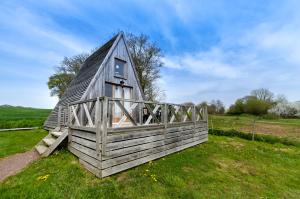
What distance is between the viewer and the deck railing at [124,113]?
12.6 feet

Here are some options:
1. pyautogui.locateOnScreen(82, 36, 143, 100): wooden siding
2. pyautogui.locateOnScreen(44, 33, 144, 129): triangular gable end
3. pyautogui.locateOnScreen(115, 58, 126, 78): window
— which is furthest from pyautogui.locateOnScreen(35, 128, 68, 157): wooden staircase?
pyautogui.locateOnScreen(115, 58, 126, 78): window

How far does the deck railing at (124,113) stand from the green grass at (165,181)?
4.10ft

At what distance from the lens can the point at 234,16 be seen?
849 centimetres

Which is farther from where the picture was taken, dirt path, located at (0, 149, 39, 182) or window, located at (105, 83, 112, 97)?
window, located at (105, 83, 112, 97)

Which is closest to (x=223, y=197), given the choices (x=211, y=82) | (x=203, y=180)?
(x=203, y=180)

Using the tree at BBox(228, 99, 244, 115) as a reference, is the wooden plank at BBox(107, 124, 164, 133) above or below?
below

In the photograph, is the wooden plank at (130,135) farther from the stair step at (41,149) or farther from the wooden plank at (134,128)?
the stair step at (41,149)

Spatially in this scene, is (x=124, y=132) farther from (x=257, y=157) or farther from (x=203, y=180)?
(x=257, y=157)

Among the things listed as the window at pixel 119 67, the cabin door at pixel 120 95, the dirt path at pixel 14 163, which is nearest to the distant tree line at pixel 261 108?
the cabin door at pixel 120 95

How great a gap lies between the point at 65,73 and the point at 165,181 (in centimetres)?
2414

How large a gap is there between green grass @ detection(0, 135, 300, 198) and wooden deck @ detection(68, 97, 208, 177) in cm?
28

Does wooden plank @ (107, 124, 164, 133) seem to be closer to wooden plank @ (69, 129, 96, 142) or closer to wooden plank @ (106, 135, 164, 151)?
wooden plank @ (106, 135, 164, 151)

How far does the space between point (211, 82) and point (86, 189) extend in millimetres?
25086

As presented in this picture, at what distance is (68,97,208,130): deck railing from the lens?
12.6 ft
